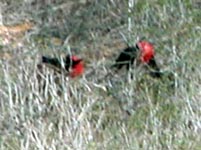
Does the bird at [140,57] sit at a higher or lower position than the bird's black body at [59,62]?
lower

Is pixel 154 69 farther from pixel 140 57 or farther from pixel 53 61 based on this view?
pixel 53 61

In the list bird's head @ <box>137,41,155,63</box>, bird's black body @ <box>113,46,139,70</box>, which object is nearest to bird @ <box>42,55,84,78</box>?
bird's black body @ <box>113,46,139,70</box>

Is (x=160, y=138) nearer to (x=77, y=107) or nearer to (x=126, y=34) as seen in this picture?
(x=77, y=107)

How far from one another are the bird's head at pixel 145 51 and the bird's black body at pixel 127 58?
0.09 ft

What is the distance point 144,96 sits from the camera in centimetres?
436

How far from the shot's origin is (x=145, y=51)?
179 inches

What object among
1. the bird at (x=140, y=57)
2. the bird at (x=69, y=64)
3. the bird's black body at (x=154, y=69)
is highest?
the bird at (x=69, y=64)

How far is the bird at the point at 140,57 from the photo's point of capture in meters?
4.49

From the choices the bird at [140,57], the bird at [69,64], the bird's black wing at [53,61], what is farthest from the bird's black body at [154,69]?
the bird's black wing at [53,61]

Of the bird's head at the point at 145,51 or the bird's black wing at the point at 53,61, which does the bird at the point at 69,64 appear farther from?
the bird's head at the point at 145,51

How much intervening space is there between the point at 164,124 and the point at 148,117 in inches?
3.2

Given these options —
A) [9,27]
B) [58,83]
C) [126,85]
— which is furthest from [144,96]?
[9,27]

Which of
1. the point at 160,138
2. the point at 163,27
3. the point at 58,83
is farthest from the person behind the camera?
the point at 163,27

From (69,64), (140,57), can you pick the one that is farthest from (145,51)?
(69,64)
